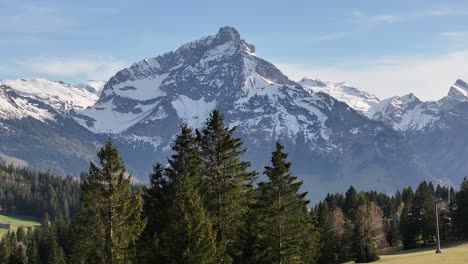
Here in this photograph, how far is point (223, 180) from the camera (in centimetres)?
6194

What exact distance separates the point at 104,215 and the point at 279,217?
17.3m

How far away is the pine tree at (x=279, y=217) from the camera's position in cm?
6303

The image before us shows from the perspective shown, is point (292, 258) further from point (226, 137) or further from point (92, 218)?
point (92, 218)

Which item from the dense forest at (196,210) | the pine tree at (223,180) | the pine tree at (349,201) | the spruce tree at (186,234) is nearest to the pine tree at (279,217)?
the dense forest at (196,210)

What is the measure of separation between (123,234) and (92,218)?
2.86m

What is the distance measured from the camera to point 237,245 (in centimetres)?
6500

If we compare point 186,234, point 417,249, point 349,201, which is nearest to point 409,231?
A: point 417,249

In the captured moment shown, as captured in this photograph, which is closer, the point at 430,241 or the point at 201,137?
the point at 201,137

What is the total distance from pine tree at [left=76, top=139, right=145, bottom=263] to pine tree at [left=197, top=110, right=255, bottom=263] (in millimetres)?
9035

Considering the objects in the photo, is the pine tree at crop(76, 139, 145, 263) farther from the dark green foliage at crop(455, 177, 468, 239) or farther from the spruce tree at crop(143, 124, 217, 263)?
the dark green foliage at crop(455, 177, 468, 239)

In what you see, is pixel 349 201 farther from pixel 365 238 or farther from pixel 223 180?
pixel 223 180

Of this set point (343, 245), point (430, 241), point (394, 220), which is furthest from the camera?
Answer: point (394, 220)

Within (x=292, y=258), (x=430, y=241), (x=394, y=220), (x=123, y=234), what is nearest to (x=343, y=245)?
(x=430, y=241)

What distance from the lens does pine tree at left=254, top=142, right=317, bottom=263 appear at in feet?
207
